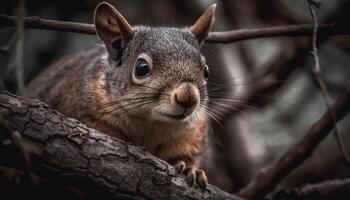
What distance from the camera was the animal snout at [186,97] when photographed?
2668mm

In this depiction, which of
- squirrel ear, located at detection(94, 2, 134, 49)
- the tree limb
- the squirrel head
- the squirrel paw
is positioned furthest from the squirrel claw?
squirrel ear, located at detection(94, 2, 134, 49)

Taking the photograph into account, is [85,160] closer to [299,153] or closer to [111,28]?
[111,28]

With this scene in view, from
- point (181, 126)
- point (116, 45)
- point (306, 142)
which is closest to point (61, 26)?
point (116, 45)

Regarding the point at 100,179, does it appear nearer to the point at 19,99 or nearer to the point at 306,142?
the point at 19,99

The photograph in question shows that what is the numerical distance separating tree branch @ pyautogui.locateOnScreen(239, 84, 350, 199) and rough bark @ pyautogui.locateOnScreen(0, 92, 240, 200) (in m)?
0.47

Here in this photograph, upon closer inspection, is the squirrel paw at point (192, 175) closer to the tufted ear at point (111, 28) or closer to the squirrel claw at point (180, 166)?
the squirrel claw at point (180, 166)

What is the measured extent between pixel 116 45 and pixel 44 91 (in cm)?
90

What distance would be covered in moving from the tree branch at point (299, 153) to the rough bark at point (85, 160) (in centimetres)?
47

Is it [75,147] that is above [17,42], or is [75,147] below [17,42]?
below

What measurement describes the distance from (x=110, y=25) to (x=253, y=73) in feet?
5.32

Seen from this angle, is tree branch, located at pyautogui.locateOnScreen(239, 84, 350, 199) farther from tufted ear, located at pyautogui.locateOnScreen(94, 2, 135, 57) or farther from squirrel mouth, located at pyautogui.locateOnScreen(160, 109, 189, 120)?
tufted ear, located at pyautogui.locateOnScreen(94, 2, 135, 57)

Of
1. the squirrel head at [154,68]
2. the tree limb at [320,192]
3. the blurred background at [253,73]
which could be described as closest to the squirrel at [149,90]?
the squirrel head at [154,68]

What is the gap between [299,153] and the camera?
2.97 meters

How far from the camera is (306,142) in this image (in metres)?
2.95
